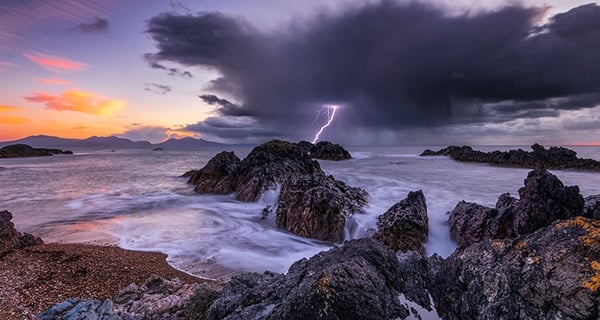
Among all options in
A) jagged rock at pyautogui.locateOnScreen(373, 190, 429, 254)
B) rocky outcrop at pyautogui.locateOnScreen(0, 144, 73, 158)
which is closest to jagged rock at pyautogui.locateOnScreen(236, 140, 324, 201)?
jagged rock at pyautogui.locateOnScreen(373, 190, 429, 254)

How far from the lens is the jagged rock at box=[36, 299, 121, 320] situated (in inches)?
161

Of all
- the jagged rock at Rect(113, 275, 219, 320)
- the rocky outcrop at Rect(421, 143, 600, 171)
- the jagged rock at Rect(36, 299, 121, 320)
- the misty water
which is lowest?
the misty water

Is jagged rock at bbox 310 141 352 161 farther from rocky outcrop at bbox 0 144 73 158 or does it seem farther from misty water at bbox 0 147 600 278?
rocky outcrop at bbox 0 144 73 158

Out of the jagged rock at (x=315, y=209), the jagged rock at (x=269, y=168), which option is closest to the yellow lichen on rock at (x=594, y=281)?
the jagged rock at (x=315, y=209)

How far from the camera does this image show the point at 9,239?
905 cm

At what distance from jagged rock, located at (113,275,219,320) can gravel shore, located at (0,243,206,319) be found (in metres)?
1.56

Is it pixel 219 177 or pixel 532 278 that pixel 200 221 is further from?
pixel 532 278

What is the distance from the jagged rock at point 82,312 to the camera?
4078mm

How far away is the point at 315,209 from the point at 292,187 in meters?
2.10

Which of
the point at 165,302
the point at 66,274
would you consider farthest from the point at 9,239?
the point at 165,302

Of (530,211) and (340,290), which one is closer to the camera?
(340,290)

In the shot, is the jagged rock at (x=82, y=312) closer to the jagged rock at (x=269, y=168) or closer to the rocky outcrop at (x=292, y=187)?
the rocky outcrop at (x=292, y=187)

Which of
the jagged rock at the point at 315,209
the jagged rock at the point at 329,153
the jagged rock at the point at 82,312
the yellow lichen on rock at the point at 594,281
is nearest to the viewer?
the yellow lichen on rock at the point at 594,281

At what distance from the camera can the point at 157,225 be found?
41.7 ft
